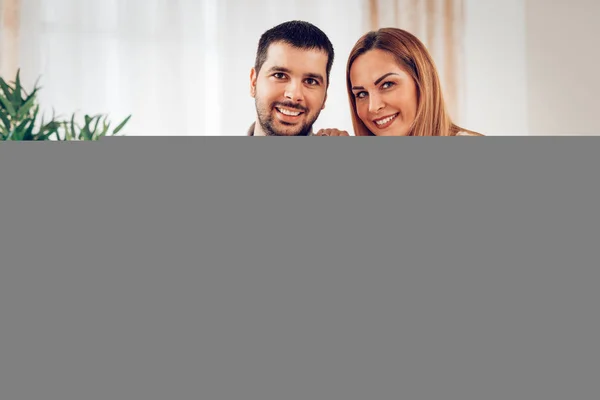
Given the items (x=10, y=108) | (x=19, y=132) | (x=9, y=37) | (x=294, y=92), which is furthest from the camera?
(x=9, y=37)

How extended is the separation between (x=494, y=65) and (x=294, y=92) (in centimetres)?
197

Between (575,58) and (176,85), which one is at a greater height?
(575,58)

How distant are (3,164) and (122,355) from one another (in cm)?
8

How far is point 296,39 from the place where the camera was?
4.61 ft

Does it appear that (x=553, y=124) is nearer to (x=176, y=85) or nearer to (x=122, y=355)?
(x=176, y=85)

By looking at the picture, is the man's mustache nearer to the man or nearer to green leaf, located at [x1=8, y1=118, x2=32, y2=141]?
the man

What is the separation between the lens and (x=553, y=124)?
10.1ft

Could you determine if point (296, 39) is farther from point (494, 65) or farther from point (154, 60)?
point (494, 65)

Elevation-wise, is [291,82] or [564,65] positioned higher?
[564,65]

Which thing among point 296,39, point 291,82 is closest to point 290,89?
point 291,82

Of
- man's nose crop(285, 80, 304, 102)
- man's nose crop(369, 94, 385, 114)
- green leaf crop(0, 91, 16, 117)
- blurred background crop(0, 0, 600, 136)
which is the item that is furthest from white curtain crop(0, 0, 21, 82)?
green leaf crop(0, 91, 16, 117)

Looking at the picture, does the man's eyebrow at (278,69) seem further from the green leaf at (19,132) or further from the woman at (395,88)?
the green leaf at (19,132)

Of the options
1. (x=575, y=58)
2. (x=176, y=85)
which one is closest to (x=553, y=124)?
(x=575, y=58)

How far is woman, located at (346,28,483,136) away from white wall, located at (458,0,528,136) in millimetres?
1659
